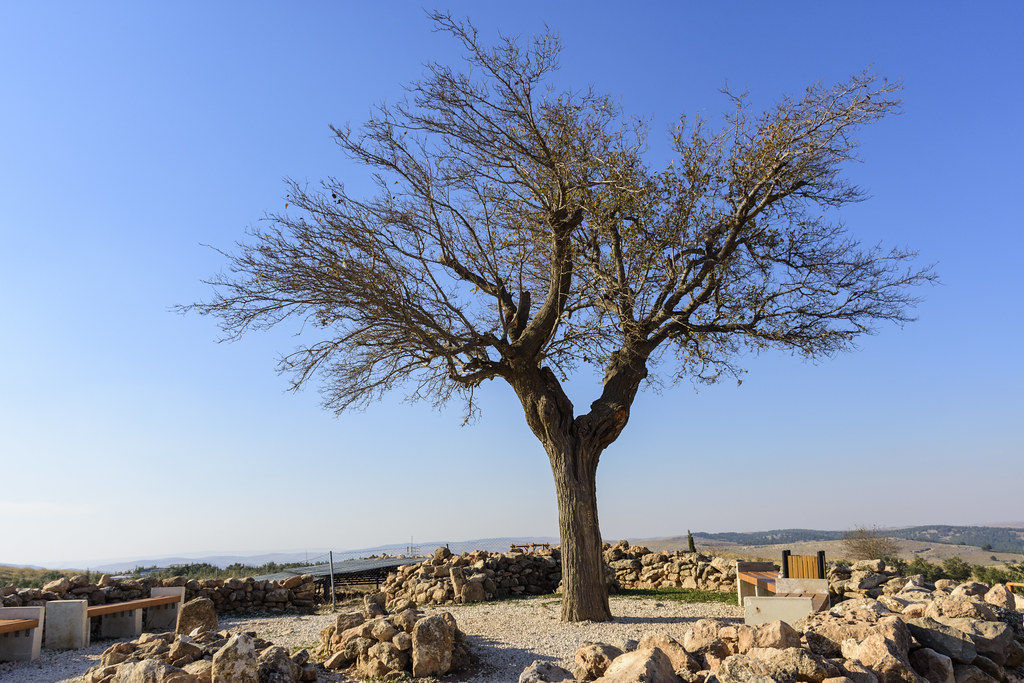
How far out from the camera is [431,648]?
6.63m

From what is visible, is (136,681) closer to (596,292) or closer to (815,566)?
(596,292)

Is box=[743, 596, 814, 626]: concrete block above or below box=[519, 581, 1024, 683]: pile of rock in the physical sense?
below

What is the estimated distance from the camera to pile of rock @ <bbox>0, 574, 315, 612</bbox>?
11070 millimetres

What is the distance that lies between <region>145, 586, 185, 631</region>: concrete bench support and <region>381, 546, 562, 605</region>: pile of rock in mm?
3889

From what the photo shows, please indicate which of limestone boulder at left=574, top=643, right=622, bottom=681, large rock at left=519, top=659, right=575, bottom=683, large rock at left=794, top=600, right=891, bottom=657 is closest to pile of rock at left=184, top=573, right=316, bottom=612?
large rock at left=519, top=659, right=575, bottom=683

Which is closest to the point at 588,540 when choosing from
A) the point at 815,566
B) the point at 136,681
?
the point at 815,566

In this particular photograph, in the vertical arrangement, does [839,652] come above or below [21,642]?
above

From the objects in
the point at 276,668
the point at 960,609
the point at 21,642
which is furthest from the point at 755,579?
the point at 21,642

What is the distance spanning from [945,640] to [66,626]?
10673 millimetres

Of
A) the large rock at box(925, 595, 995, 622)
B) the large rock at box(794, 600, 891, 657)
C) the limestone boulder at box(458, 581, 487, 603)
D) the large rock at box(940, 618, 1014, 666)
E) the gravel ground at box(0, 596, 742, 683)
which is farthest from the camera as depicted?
the limestone boulder at box(458, 581, 487, 603)

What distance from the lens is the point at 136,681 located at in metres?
5.43

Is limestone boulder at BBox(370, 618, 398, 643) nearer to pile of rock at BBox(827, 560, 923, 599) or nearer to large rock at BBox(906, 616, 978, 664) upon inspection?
large rock at BBox(906, 616, 978, 664)

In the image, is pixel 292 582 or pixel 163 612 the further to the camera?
pixel 292 582

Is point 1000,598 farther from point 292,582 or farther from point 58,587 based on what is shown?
point 58,587
